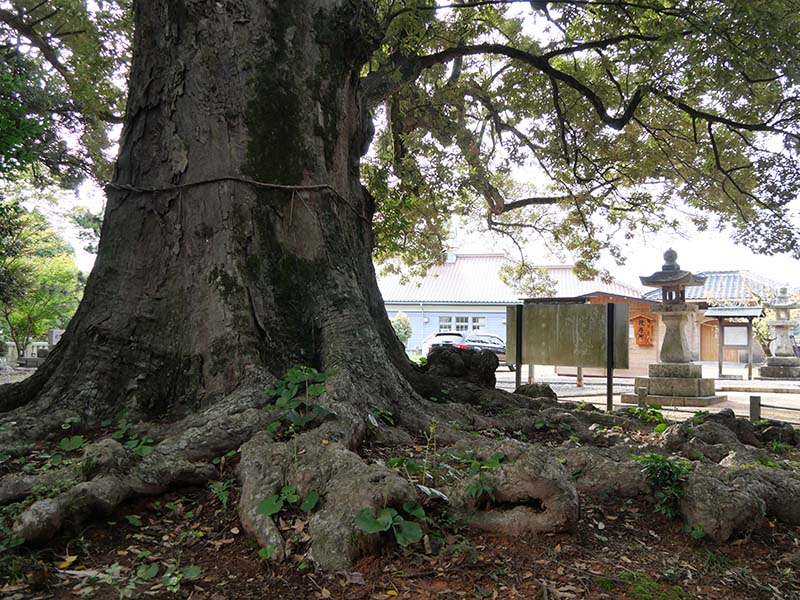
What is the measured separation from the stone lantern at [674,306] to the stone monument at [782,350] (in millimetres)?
11048

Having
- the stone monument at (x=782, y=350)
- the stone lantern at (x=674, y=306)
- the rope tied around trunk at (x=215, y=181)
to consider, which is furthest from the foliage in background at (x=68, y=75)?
the stone monument at (x=782, y=350)

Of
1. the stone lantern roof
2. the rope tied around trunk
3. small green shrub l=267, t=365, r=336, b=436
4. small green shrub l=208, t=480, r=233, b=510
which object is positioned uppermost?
the stone lantern roof

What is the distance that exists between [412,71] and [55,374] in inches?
212

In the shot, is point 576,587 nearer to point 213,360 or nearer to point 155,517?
point 155,517

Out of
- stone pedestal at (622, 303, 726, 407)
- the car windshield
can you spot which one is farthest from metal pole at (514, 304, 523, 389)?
the car windshield

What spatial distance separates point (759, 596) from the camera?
2.36 metres

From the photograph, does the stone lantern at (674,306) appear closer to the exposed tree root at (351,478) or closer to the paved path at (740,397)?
the paved path at (740,397)

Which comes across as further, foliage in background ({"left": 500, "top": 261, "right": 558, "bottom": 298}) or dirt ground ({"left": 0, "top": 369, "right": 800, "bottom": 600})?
foliage in background ({"left": 500, "top": 261, "right": 558, "bottom": 298})

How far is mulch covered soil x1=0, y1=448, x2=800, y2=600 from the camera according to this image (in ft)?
7.27

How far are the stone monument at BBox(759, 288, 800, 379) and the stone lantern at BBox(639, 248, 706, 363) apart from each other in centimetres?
1105

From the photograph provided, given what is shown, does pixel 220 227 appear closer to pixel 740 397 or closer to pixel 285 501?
pixel 285 501

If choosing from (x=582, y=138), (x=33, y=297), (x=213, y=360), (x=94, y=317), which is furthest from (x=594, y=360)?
(x=33, y=297)

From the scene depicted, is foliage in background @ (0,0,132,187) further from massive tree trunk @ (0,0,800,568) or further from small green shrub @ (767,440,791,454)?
small green shrub @ (767,440,791,454)

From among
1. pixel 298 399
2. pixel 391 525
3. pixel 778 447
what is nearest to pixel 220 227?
pixel 298 399
